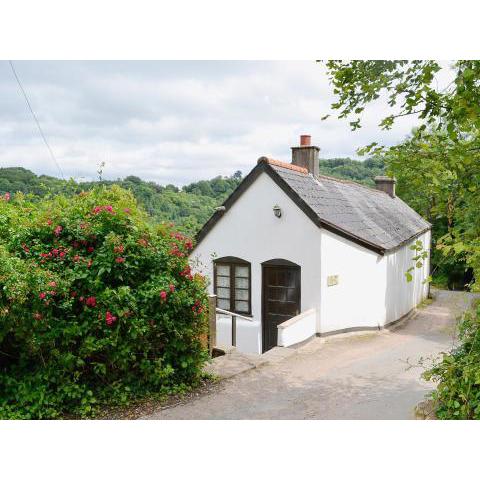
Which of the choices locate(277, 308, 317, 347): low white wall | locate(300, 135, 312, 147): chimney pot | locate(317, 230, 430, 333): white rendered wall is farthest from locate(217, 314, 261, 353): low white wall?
locate(300, 135, 312, 147): chimney pot

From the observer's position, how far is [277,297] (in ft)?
40.3

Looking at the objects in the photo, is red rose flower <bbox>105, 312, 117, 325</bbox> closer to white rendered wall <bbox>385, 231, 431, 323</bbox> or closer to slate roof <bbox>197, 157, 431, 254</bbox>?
slate roof <bbox>197, 157, 431, 254</bbox>

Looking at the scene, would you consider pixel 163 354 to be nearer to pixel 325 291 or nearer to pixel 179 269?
pixel 179 269

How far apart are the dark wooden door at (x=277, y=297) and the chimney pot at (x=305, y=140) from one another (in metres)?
4.04

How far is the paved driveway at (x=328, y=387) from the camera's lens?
5.83 meters

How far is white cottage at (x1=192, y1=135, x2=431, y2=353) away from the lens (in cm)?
1177

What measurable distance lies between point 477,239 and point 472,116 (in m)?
1.23

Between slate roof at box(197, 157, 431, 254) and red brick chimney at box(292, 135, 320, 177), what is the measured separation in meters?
0.28

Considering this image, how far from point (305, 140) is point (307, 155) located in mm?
446

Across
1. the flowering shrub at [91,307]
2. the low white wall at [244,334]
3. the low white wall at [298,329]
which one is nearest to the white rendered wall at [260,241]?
the low white wall at [244,334]

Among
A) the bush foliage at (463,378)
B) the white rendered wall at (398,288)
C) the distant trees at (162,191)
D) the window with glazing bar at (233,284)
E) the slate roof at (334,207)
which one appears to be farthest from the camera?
the white rendered wall at (398,288)

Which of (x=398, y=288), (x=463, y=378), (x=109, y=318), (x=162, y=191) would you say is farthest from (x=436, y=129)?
(x=398, y=288)

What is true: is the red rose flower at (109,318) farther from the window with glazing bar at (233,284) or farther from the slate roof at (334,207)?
the window with glazing bar at (233,284)

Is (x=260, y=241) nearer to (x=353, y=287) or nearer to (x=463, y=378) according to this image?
(x=353, y=287)
